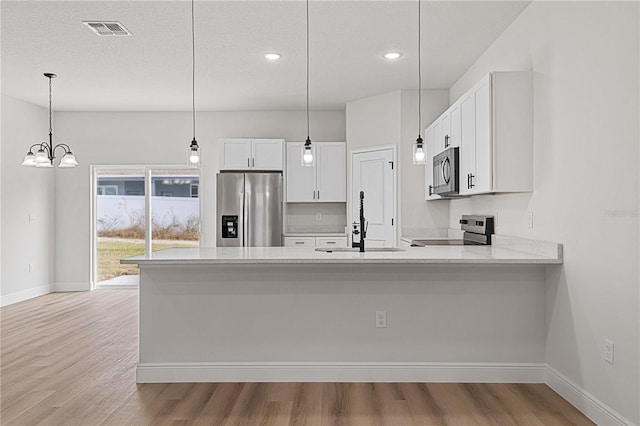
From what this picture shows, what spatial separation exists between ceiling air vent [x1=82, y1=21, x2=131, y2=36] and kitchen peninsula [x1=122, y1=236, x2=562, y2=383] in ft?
6.28

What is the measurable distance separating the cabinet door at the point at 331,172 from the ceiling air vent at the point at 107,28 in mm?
3334

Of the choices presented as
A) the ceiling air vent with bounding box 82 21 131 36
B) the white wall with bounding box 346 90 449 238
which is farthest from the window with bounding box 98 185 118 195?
the white wall with bounding box 346 90 449 238

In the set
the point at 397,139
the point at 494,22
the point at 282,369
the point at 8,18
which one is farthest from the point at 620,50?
the point at 8,18

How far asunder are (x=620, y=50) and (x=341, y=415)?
96.7 inches

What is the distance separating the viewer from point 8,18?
150 inches

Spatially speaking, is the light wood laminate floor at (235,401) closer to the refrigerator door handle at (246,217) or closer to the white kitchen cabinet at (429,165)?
the white kitchen cabinet at (429,165)

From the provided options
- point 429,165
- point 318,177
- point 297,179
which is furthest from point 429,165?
point 297,179

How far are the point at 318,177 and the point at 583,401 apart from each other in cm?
466

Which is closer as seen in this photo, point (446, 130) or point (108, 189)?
point (446, 130)

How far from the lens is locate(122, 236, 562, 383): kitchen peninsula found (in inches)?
134

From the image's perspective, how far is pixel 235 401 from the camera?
308cm

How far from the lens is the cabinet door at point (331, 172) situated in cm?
695

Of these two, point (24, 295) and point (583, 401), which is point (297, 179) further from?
point (583, 401)

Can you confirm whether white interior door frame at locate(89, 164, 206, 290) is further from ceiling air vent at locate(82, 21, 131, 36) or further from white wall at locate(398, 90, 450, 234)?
ceiling air vent at locate(82, 21, 131, 36)
